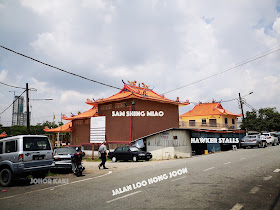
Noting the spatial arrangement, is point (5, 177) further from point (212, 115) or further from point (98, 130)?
point (212, 115)

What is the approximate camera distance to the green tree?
5691cm

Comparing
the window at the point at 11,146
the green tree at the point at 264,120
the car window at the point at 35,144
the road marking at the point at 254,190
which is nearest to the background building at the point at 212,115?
the green tree at the point at 264,120

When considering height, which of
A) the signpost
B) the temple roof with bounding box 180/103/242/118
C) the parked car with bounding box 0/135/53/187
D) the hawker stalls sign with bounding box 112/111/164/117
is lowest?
the parked car with bounding box 0/135/53/187

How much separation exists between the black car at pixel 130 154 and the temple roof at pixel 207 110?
31606 mm

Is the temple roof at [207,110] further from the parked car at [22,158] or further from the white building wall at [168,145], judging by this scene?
the parked car at [22,158]

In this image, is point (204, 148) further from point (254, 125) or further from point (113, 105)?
point (254, 125)

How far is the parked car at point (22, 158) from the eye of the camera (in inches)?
352

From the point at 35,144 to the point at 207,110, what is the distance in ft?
144

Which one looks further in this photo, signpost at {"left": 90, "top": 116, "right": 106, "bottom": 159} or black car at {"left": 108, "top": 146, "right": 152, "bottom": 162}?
signpost at {"left": 90, "top": 116, "right": 106, "bottom": 159}

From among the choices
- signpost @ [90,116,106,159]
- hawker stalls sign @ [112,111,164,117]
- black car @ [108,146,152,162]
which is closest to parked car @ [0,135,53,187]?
black car @ [108,146,152,162]

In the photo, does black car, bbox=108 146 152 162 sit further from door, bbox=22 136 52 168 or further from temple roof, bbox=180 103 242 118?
temple roof, bbox=180 103 242 118

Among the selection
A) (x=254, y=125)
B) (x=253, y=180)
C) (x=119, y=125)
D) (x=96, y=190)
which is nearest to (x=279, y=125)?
(x=254, y=125)

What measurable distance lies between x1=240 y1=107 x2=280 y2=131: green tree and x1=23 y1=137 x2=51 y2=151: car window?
59.7 m

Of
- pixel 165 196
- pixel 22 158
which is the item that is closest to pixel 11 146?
pixel 22 158
